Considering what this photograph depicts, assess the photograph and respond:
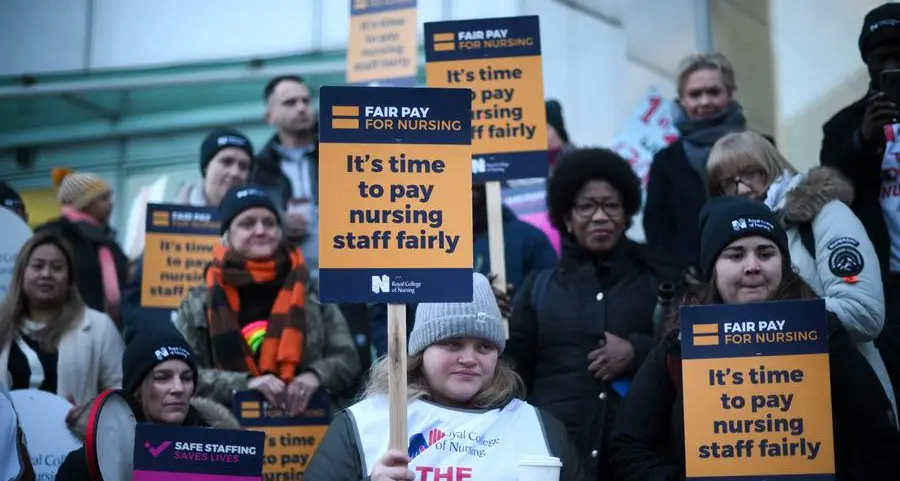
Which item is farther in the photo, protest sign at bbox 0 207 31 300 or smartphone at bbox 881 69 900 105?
protest sign at bbox 0 207 31 300

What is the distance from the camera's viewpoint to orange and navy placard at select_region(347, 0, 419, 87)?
10.3 meters

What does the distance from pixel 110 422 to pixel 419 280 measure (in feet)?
5.04

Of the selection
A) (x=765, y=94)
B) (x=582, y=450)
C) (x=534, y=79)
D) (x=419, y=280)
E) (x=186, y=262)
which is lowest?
(x=582, y=450)

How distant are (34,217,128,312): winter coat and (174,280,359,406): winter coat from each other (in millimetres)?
1251

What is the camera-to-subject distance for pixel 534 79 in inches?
281

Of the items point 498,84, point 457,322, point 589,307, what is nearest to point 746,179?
point 589,307

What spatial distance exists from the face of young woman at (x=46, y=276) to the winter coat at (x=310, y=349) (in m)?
0.70

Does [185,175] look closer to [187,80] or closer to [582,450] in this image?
[187,80]

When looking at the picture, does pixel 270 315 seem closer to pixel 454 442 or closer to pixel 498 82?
pixel 498 82

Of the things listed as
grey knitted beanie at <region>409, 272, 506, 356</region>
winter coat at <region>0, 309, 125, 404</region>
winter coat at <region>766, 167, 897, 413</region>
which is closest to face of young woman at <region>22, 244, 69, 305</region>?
winter coat at <region>0, 309, 125, 404</region>

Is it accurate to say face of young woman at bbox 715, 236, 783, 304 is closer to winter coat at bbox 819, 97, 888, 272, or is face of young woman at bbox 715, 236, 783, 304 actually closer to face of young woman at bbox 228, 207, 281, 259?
winter coat at bbox 819, 97, 888, 272

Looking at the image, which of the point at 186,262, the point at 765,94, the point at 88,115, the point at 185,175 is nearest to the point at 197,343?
the point at 186,262

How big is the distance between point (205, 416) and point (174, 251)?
2.17 m

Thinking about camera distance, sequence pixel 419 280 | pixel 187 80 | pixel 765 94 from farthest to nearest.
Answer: pixel 187 80 → pixel 765 94 → pixel 419 280
